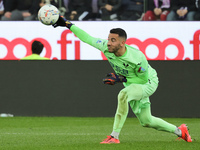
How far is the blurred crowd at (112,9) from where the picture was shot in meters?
18.0

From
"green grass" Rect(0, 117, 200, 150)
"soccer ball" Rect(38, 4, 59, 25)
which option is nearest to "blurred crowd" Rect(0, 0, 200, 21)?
"green grass" Rect(0, 117, 200, 150)

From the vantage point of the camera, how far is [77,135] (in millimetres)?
11008

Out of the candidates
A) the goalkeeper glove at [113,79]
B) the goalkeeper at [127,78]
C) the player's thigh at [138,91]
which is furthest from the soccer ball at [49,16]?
the player's thigh at [138,91]

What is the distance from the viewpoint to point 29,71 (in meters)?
15.7

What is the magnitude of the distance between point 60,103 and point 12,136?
15.9 feet

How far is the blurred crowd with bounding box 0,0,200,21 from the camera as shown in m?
18.0

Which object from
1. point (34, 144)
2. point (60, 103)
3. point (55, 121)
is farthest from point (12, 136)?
point (60, 103)

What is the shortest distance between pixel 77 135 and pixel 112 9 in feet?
25.3

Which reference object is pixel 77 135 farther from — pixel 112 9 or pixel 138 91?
pixel 112 9

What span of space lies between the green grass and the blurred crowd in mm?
4216

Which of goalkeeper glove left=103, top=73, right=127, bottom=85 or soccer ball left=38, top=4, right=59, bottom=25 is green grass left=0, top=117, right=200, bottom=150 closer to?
goalkeeper glove left=103, top=73, right=127, bottom=85

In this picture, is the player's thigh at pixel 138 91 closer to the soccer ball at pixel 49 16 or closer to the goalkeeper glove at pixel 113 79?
the goalkeeper glove at pixel 113 79

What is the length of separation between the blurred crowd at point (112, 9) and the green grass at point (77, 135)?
422cm

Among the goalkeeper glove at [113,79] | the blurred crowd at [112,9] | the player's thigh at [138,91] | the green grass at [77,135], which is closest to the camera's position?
the green grass at [77,135]
